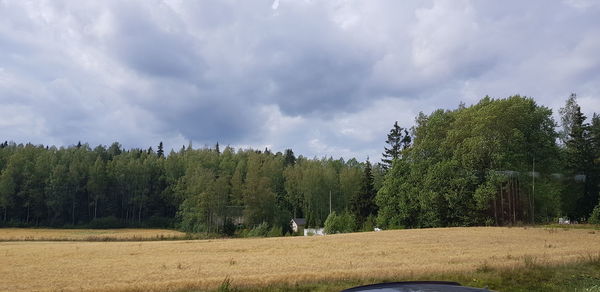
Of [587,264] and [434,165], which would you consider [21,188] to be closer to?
[434,165]

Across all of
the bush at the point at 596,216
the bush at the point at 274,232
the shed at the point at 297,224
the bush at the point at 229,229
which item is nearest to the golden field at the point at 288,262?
the bush at the point at 596,216

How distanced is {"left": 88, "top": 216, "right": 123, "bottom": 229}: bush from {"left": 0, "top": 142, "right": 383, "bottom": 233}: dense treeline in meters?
0.22

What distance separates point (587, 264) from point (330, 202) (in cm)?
7455

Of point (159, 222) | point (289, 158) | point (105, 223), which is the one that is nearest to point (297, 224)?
point (159, 222)

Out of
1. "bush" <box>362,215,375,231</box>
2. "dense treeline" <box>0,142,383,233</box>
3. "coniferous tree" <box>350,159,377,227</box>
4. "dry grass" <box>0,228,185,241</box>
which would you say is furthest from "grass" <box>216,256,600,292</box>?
"dense treeline" <box>0,142,383,233</box>

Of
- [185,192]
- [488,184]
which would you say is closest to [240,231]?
[185,192]

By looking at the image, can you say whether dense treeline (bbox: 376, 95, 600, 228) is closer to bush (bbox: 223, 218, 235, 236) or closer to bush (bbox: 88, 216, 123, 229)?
bush (bbox: 223, 218, 235, 236)

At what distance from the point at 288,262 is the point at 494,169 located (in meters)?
38.6

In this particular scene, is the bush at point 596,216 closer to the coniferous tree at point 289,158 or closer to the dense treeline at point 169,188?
the dense treeline at point 169,188

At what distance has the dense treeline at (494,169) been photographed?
54938mm

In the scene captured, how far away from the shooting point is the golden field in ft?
58.5

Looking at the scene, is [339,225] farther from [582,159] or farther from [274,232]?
[582,159]

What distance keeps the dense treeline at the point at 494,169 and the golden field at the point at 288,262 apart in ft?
33.6

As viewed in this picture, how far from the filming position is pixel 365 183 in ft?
248
